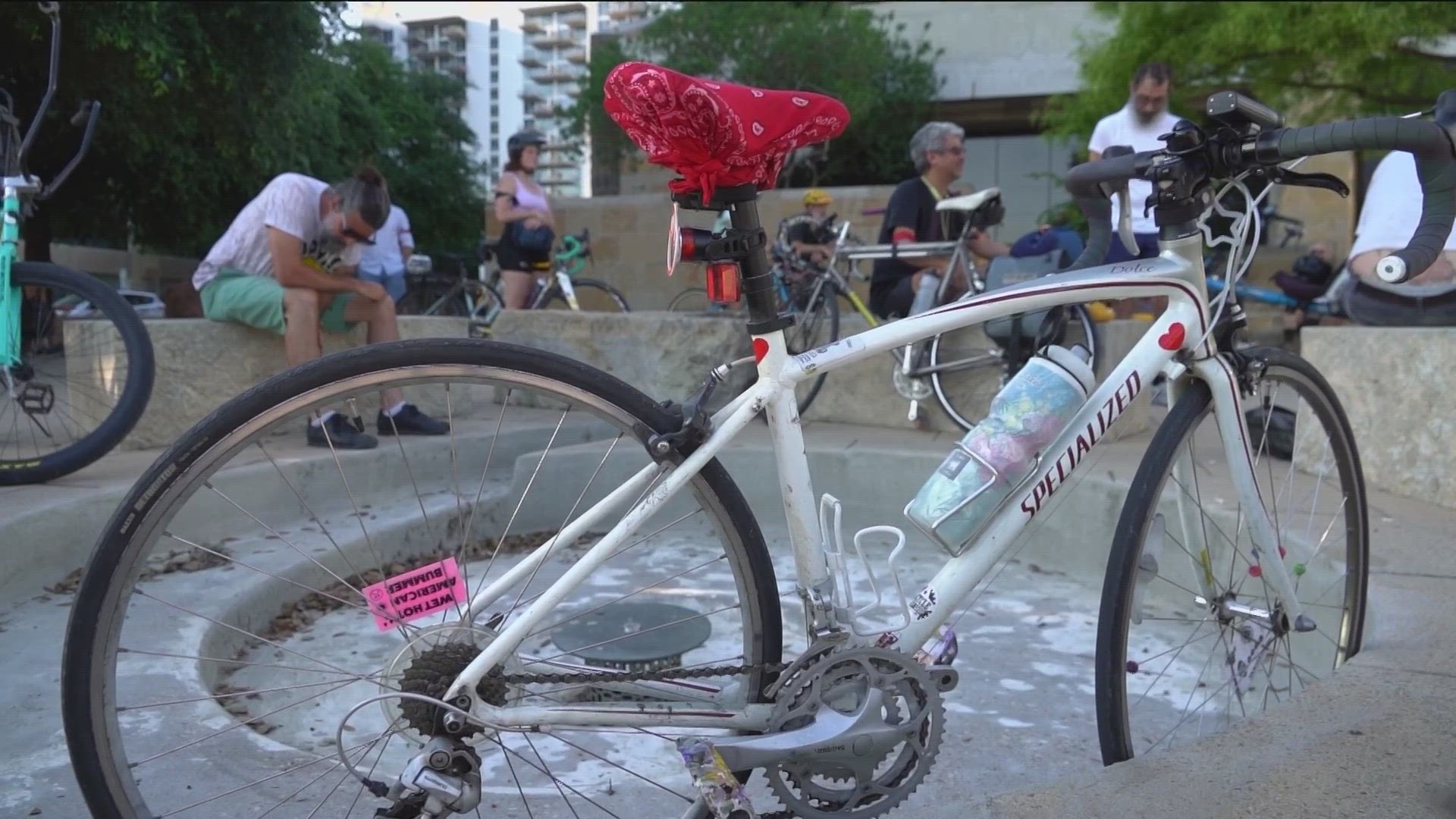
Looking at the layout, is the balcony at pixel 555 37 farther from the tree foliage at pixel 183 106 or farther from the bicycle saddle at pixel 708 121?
the bicycle saddle at pixel 708 121

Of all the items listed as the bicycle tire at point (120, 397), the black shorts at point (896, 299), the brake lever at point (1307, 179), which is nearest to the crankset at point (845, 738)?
the brake lever at point (1307, 179)

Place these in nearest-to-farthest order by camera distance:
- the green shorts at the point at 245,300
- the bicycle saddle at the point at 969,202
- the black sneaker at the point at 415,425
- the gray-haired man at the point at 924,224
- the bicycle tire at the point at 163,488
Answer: the bicycle tire at the point at 163,488 → the green shorts at the point at 245,300 → the black sneaker at the point at 415,425 → the bicycle saddle at the point at 969,202 → the gray-haired man at the point at 924,224

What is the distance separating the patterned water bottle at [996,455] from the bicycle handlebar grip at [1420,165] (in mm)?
468

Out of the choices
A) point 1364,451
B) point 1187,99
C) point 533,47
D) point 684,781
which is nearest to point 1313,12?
point 1187,99

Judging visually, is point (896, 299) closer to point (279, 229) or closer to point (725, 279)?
point (279, 229)

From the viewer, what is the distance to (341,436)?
14.1ft

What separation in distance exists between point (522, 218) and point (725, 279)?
5837mm

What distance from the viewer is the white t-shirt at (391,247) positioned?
6.39 meters

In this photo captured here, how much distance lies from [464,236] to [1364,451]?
26.7 metres

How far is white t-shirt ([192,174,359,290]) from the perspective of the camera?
428cm

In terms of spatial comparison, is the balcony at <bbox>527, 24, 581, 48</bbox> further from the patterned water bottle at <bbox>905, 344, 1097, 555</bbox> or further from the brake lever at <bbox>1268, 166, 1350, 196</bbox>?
the patterned water bottle at <bbox>905, 344, 1097, 555</bbox>

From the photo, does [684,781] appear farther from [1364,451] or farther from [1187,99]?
[1187,99]

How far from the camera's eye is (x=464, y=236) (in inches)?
1115

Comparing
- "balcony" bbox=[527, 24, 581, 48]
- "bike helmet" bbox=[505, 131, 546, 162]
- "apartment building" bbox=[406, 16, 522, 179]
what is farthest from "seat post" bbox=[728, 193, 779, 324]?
"balcony" bbox=[527, 24, 581, 48]
